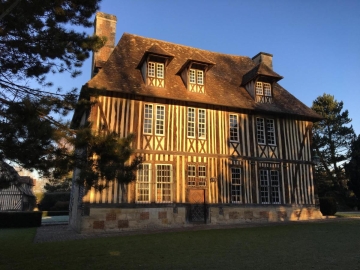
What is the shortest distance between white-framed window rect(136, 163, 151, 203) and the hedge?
8.01 metres

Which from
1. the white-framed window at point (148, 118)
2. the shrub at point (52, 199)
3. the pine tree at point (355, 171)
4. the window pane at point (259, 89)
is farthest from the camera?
the shrub at point (52, 199)

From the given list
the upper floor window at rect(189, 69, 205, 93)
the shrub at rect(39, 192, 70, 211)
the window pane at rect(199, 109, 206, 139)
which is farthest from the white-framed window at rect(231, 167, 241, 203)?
the shrub at rect(39, 192, 70, 211)

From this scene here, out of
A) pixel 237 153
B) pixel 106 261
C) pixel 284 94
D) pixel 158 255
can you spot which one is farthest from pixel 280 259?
pixel 284 94

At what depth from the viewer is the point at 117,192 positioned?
13836 millimetres

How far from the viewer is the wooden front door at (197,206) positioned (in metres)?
15.1

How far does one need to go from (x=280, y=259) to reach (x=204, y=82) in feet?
38.3

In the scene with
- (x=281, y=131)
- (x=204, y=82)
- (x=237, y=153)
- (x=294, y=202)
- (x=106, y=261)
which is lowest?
(x=106, y=261)

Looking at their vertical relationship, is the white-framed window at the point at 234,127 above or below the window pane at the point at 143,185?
above

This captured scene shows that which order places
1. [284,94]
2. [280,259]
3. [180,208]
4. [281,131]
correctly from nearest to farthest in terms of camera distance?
[280,259], [180,208], [281,131], [284,94]

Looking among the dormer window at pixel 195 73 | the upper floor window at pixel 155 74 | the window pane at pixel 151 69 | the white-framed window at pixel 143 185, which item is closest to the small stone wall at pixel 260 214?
the white-framed window at pixel 143 185

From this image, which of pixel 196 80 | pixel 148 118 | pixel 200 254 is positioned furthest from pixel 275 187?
pixel 200 254

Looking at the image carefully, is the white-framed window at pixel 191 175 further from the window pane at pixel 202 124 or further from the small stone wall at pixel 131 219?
the window pane at pixel 202 124

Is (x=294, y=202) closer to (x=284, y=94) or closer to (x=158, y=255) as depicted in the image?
(x=284, y=94)

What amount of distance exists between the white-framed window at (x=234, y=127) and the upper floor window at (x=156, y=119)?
13.1ft
